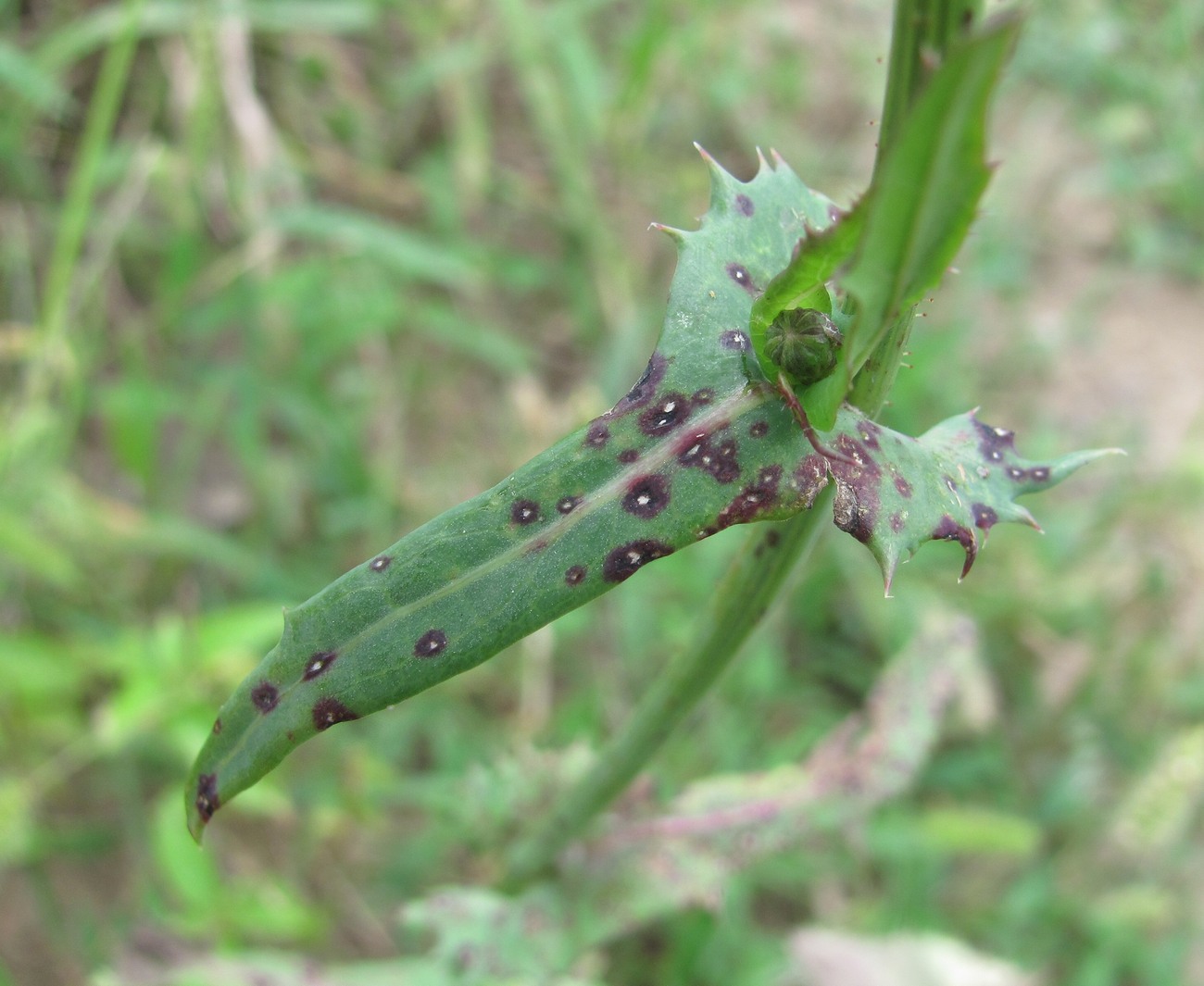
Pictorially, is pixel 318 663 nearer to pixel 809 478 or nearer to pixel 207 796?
pixel 207 796

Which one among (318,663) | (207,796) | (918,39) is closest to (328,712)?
(318,663)

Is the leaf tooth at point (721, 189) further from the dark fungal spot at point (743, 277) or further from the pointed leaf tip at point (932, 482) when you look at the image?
the pointed leaf tip at point (932, 482)

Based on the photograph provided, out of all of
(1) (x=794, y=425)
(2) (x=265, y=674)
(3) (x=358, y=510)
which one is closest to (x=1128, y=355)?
(3) (x=358, y=510)

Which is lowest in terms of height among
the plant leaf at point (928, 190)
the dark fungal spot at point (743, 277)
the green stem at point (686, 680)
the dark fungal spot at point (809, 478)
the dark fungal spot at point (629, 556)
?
the plant leaf at point (928, 190)

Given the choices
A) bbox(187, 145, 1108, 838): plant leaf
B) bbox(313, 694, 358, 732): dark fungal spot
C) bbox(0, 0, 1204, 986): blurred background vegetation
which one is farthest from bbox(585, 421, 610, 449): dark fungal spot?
bbox(0, 0, 1204, 986): blurred background vegetation

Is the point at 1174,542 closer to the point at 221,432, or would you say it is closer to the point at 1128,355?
the point at 1128,355

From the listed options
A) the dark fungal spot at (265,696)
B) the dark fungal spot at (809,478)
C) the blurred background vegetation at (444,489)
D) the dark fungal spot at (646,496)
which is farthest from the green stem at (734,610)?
the dark fungal spot at (265,696)
